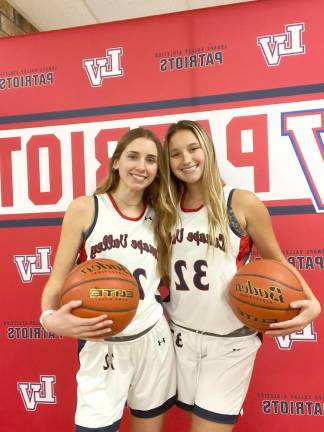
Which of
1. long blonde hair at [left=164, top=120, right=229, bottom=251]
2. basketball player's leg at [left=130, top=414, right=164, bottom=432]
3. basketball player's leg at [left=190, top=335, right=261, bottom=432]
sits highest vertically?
long blonde hair at [left=164, top=120, right=229, bottom=251]

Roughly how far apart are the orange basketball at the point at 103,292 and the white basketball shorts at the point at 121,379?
0.64 ft

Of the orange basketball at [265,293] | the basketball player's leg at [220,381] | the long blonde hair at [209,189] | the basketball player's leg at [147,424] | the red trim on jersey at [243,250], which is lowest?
the basketball player's leg at [147,424]

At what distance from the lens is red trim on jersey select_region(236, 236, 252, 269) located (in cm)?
139

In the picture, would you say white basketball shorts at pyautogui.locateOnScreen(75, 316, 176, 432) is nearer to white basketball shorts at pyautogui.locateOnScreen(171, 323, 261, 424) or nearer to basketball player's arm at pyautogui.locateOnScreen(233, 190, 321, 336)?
white basketball shorts at pyautogui.locateOnScreen(171, 323, 261, 424)

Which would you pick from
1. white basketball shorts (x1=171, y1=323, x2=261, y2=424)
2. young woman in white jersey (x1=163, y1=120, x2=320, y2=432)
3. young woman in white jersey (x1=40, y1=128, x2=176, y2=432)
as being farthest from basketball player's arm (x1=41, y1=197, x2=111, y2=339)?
white basketball shorts (x1=171, y1=323, x2=261, y2=424)

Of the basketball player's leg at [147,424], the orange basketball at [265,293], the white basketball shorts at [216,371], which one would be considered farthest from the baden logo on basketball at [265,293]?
the basketball player's leg at [147,424]

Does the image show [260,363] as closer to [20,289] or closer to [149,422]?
[149,422]

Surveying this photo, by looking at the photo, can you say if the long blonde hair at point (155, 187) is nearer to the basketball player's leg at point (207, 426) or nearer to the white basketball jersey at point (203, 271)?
the white basketball jersey at point (203, 271)

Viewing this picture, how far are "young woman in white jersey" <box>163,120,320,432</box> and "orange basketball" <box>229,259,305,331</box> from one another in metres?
0.12

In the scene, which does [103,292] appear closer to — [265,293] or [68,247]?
[68,247]

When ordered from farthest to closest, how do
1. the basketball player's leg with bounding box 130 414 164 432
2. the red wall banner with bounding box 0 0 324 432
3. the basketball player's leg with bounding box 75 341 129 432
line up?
the red wall banner with bounding box 0 0 324 432
the basketball player's leg with bounding box 130 414 164 432
the basketball player's leg with bounding box 75 341 129 432

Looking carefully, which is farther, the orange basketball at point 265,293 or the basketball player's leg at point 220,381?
the basketball player's leg at point 220,381

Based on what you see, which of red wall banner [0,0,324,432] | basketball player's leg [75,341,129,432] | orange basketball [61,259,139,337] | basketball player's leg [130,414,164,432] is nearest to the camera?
orange basketball [61,259,139,337]

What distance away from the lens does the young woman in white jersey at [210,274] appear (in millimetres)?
1360
